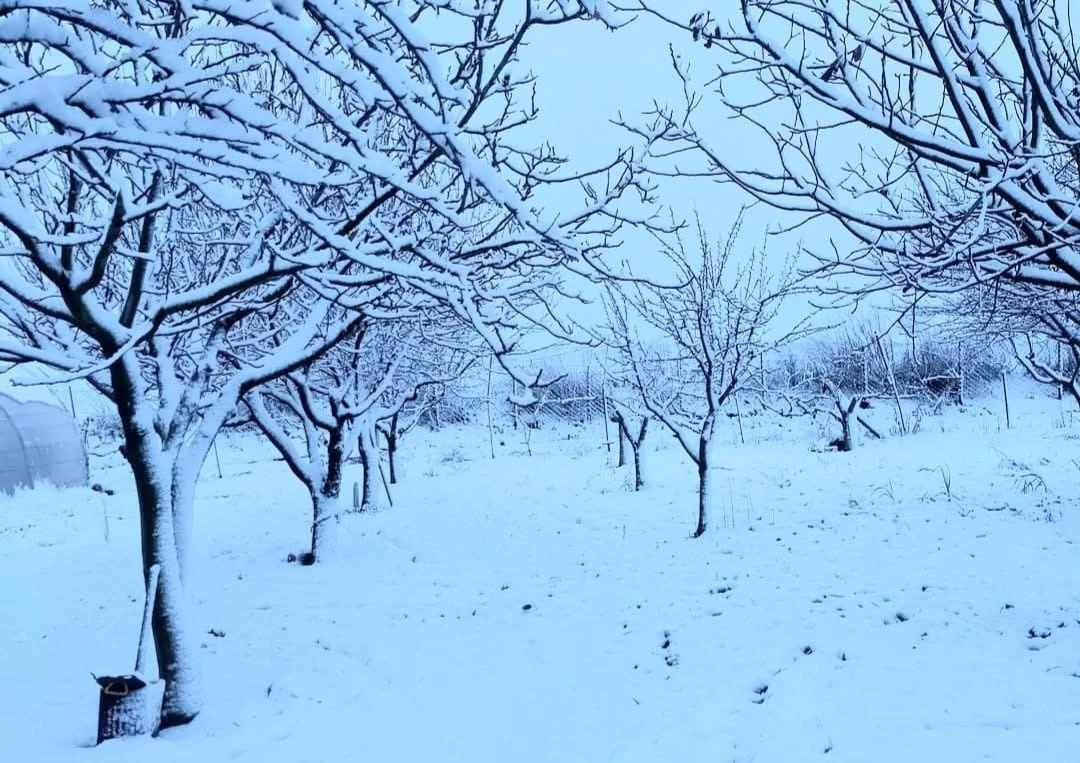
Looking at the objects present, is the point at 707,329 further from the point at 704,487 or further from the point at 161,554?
the point at 161,554

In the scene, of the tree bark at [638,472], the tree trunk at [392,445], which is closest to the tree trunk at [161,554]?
the tree bark at [638,472]

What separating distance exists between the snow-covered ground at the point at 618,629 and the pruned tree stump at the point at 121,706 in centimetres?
10

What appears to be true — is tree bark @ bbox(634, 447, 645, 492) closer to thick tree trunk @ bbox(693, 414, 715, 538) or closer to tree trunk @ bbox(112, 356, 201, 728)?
thick tree trunk @ bbox(693, 414, 715, 538)

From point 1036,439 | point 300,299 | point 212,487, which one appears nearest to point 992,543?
point 300,299

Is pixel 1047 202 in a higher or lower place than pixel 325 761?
higher

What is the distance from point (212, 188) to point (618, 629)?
16.8 ft

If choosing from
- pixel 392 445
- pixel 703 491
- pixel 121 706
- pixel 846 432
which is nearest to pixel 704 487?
pixel 703 491

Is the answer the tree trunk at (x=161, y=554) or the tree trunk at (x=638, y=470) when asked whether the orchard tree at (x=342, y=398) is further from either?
the tree trunk at (x=638, y=470)

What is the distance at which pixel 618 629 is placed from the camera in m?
6.57

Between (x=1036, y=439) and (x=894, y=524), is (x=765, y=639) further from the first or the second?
(x=1036, y=439)

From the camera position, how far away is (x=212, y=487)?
22078 mm

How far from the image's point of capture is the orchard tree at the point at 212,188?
7.39ft

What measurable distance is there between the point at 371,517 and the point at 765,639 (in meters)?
8.20

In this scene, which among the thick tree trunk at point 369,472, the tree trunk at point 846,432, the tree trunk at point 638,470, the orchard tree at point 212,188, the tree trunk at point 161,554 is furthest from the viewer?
the tree trunk at point 846,432
